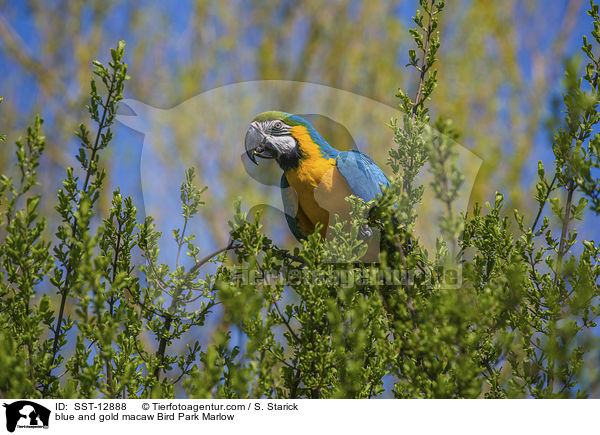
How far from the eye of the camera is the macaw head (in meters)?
1.58

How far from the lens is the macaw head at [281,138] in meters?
1.58

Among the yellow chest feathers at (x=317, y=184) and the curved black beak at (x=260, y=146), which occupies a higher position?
the curved black beak at (x=260, y=146)

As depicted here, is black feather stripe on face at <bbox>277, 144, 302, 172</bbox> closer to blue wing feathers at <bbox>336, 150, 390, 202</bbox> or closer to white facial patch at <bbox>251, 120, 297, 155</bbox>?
white facial patch at <bbox>251, 120, 297, 155</bbox>

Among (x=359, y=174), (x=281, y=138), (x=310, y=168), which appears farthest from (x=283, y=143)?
(x=359, y=174)

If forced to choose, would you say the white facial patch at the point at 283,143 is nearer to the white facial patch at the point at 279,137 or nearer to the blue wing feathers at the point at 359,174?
the white facial patch at the point at 279,137

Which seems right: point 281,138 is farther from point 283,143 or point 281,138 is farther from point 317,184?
point 317,184

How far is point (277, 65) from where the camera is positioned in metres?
3.85

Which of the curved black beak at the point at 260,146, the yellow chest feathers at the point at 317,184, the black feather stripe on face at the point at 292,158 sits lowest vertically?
the yellow chest feathers at the point at 317,184

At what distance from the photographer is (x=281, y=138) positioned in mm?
1588

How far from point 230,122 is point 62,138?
4.96ft

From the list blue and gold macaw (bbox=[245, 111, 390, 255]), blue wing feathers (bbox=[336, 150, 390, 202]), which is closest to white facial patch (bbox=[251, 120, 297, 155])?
blue and gold macaw (bbox=[245, 111, 390, 255])

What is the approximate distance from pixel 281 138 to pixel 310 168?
154mm

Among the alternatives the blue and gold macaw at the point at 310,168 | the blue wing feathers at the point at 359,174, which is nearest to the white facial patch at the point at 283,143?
the blue and gold macaw at the point at 310,168
